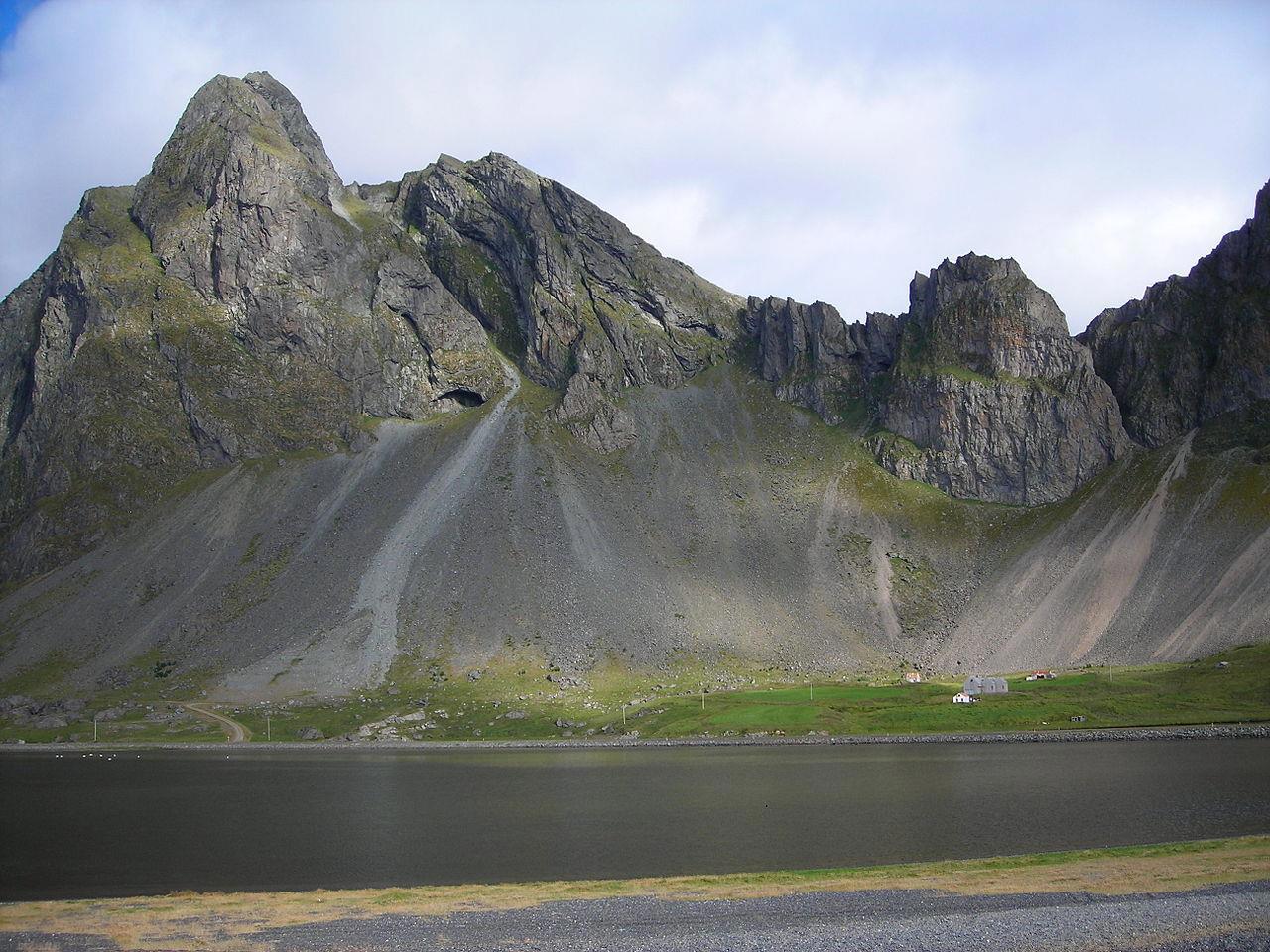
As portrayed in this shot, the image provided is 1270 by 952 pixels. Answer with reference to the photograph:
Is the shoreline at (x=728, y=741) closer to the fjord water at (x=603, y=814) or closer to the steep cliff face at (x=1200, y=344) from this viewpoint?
the fjord water at (x=603, y=814)

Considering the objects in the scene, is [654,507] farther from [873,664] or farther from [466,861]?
[466,861]

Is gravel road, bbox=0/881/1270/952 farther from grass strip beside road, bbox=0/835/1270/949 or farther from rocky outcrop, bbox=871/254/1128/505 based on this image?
rocky outcrop, bbox=871/254/1128/505

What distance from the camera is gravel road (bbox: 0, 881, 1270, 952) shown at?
94.3ft

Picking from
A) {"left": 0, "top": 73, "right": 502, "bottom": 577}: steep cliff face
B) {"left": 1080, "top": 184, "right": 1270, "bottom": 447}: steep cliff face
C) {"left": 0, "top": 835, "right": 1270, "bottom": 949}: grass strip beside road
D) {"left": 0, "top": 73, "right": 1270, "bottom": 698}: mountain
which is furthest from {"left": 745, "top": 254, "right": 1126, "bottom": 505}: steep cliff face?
{"left": 0, "top": 835, "right": 1270, "bottom": 949}: grass strip beside road

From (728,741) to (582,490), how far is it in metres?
71.0

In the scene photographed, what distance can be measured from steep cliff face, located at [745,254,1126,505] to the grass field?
55.6m

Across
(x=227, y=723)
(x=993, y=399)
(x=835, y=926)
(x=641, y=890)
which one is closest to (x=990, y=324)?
(x=993, y=399)

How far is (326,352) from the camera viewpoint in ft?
636

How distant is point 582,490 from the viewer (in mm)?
172375

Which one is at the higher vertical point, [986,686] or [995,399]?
[995,399]

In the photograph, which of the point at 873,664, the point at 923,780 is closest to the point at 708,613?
the point at 873,664

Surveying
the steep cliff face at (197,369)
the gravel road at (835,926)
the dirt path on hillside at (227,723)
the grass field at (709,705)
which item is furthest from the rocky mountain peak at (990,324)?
the gravel road at (835,926)

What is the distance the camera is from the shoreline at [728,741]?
314ft

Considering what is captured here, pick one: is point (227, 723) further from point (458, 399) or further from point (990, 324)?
point (990, 324)
